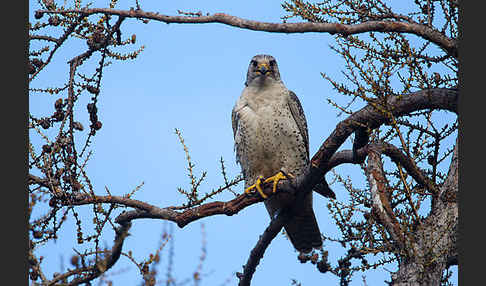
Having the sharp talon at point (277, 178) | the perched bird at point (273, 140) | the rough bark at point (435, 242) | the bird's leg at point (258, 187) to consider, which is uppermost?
the perched bird at point (273, 140)

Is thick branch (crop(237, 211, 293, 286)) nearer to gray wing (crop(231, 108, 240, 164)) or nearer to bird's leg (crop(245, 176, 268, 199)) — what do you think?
bird's leg (crop(245, 176, 268, 199))

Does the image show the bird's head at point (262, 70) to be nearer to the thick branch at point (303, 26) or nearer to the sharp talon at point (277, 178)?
the sharp talon at point (277, 178)

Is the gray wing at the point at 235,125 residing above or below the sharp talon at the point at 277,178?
above

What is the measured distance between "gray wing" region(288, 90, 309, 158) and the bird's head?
1.05 feet

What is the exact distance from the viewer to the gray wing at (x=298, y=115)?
5.81 m

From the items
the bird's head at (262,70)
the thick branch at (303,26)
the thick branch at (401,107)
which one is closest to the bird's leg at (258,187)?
the bird's head at (262,70)

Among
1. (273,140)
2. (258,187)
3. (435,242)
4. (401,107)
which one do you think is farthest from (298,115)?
(435,242)

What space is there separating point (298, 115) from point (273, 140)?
0.48 m

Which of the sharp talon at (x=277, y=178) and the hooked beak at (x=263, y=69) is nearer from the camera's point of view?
the sharp talon at (x=277, y=178)

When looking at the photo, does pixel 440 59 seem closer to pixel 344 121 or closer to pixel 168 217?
pixel 344 121

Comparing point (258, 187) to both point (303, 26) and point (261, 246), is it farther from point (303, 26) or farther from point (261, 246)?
point (303, 26)

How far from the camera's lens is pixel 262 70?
5.92 m

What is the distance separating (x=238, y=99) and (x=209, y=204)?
5.62 feet

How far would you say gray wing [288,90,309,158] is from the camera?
581cm
